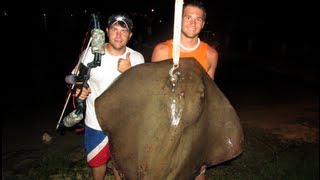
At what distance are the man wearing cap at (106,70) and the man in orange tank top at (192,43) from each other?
303 millimetres

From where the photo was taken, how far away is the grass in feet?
15.3

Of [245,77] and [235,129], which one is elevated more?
[235,129]

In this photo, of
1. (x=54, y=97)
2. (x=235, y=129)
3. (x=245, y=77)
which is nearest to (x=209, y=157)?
(x=235, y=129)

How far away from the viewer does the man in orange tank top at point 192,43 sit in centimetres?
277

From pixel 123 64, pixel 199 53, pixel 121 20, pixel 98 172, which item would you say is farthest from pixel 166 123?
pixel 98 172

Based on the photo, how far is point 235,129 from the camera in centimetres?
230

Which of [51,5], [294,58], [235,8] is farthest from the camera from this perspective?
[51,5]

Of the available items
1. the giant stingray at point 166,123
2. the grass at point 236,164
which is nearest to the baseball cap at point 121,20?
the giant stingray at point 166,123

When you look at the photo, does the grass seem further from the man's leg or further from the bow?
the bow

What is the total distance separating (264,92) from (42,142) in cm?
728

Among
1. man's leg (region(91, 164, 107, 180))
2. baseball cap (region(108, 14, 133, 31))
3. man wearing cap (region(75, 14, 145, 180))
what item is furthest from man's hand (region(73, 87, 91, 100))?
man's leg (region(91, 164, 107, 180))

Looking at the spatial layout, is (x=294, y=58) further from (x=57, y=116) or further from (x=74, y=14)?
(x=74, y=14)

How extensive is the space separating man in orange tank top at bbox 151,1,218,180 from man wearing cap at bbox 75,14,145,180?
0.30 metres

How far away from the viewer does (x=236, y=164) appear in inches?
203
